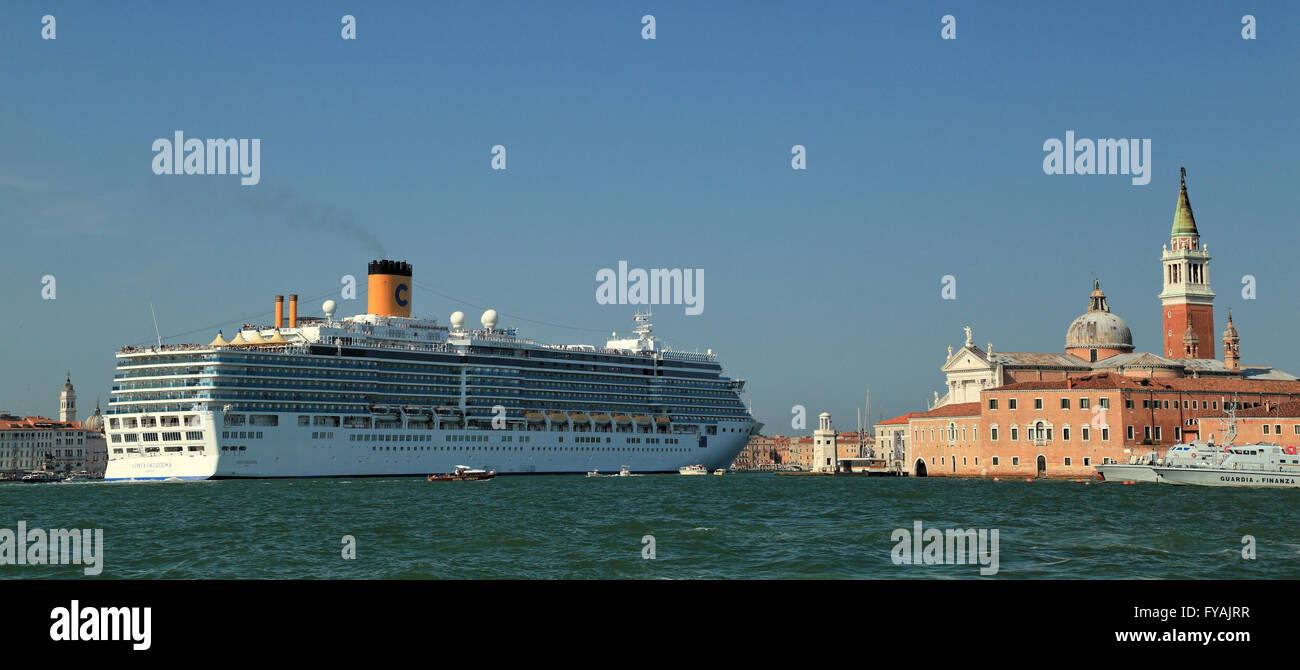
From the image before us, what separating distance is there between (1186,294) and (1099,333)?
9.02 metres

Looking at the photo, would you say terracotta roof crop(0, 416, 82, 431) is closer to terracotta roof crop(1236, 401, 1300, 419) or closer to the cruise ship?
the cruise ship

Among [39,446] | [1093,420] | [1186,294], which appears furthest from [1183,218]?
[39,446]

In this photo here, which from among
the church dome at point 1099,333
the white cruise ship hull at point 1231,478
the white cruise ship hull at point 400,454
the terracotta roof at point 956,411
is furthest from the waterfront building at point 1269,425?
the white cruise ship hull at point 400,454

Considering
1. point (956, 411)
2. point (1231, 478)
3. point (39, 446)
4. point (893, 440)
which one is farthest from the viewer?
point (39, 446)

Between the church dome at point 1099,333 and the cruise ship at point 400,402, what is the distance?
31.7 metres

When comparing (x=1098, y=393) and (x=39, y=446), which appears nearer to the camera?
(x=1098, y=393)

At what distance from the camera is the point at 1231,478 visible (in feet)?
221

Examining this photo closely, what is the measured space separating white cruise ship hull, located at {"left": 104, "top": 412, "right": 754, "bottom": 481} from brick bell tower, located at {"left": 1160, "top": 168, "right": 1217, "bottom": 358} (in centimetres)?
4401

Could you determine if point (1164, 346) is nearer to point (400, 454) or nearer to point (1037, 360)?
point (1037, 360)

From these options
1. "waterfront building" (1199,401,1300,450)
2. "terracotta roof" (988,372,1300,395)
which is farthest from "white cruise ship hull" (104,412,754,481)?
"waterfront building" (1199,401,1300,450)

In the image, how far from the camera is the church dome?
365 feet
